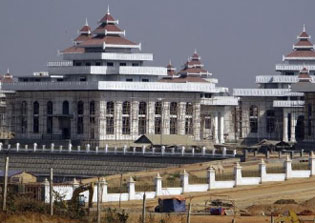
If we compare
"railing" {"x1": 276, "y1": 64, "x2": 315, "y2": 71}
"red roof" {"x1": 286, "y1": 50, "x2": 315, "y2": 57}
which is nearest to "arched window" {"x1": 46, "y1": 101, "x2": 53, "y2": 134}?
"railing" {"x1": 276, "y1": 64, "x2": 315, "y2": 71}

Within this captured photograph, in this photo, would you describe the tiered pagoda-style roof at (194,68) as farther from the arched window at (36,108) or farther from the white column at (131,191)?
the white column at (131,191)

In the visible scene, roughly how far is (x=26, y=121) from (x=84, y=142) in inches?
411

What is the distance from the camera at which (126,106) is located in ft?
470

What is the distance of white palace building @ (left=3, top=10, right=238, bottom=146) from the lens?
5600 inches

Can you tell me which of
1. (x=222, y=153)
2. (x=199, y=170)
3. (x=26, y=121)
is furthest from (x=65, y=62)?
(x=199, y=170)

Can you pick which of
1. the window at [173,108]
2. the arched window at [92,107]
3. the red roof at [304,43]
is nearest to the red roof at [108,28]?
the arched window at [92,107]

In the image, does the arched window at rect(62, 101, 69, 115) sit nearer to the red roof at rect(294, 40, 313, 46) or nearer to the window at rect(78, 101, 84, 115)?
the window at rect(78, 101, 84, 115)

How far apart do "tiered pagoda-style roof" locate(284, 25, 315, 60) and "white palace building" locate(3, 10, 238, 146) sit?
14.7 meters

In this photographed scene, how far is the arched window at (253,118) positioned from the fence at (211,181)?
216 feet

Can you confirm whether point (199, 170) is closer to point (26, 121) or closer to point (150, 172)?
point (150, 172)

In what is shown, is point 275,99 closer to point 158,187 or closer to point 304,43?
point 304,43

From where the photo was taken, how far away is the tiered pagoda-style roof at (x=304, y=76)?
Result: 15238 centimetres

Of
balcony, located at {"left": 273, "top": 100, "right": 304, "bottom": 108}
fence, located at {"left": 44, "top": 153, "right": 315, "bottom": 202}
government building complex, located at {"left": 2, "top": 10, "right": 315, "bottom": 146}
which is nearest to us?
fence, located at {"left": 44, "top": 153, "right": 315, "bottom": 202}

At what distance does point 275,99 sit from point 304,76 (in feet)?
29.3
